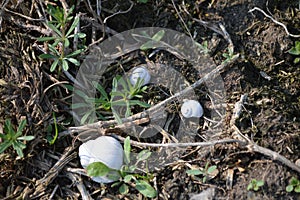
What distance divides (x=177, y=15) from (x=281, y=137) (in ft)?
2.41

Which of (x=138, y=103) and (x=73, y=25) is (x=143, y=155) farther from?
(x=73, y=25)

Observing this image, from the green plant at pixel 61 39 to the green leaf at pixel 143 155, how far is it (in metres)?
0.47

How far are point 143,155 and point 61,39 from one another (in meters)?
0.61

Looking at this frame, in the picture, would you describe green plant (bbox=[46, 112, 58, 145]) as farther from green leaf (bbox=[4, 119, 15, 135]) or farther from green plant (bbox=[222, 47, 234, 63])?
green plant (bbox=[222, 47, 234, 63])

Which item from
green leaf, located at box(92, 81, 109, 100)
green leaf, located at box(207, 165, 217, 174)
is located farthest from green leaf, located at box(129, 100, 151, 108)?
green leaf, located at box(207, 165, 217, 174)

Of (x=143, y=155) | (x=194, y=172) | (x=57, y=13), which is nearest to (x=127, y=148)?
(x=143, y=155)

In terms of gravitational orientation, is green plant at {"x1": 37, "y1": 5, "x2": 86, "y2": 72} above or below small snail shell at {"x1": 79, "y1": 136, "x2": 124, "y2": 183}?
above

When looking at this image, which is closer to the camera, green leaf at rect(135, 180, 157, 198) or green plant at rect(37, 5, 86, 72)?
green leaf at rect(135, 180, 157, 198)

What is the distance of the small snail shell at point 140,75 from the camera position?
1.98 metres

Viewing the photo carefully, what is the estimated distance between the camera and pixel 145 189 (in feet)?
5.91

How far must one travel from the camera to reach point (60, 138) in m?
1.93

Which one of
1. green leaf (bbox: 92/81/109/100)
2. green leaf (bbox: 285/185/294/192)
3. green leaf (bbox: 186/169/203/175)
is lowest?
green leaf (bbox: 285/185/294/192)

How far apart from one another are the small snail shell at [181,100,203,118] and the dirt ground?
0.05 metres

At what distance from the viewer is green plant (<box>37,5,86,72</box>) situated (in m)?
1.94
